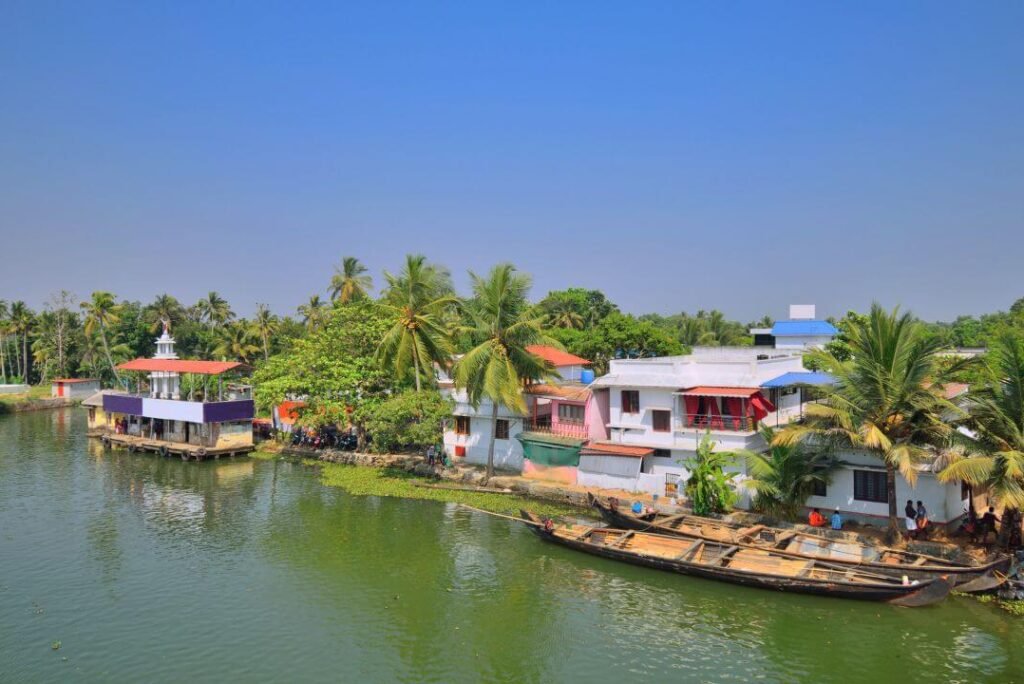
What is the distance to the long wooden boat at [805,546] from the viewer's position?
18.9 meters

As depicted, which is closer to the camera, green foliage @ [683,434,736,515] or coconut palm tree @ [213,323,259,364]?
green foliage @ [683,434,736,515]

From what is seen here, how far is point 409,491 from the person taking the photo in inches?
1257

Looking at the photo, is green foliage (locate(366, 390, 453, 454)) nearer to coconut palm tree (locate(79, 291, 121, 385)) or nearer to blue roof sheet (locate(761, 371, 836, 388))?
blue roof sheet (locate(761, 371, 836, 388))

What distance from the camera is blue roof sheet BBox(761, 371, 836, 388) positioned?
26477mm

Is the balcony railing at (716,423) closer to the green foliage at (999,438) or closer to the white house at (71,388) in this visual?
the green foliage at (999,438)

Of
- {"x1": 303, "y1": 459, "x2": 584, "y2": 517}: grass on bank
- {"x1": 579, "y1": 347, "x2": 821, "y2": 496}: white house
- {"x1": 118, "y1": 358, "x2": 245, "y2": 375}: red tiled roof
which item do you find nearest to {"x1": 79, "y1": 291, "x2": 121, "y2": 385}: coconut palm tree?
{"x1": 118, "y1": 358, "x2": 245, "y2": 375}: red tiled roof

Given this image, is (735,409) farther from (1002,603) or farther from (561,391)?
(1002,603)

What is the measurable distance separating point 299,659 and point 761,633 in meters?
11.5

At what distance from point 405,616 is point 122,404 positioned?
1472 inches

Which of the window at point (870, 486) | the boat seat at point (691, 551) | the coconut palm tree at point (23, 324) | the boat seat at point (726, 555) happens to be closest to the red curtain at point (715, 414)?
the window at point (870, 486)

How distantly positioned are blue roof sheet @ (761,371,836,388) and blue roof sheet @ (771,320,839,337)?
24.7 m

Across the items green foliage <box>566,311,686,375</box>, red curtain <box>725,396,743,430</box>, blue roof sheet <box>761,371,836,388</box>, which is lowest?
red curtain <box>725,396,743,430</box>

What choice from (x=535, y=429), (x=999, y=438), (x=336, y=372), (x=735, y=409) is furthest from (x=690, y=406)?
(x=336, y=372)

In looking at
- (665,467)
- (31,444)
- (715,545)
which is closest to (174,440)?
(31,444)
